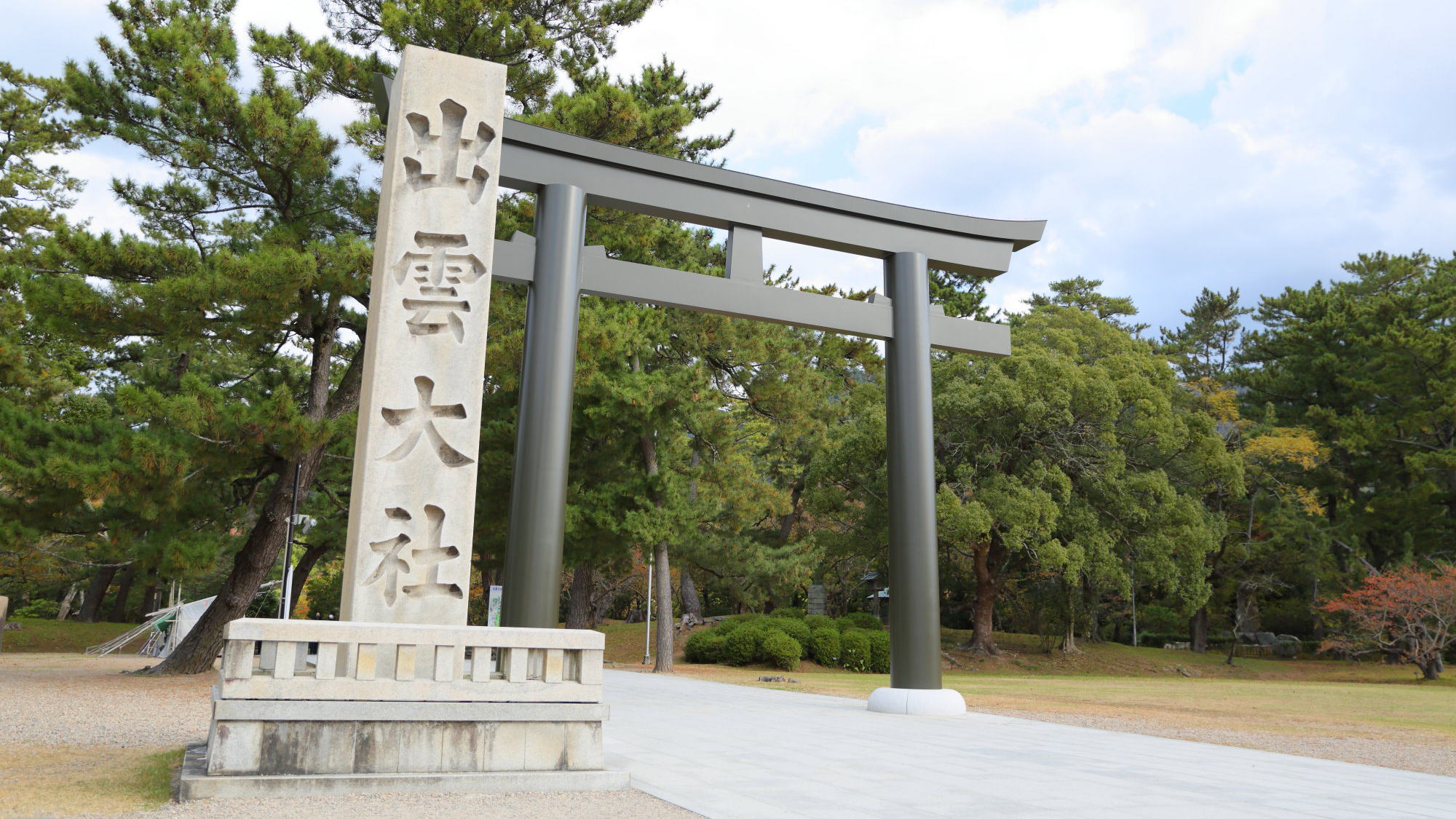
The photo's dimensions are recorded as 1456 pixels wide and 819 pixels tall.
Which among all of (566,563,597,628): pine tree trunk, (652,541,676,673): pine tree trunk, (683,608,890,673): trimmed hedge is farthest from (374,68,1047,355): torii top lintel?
(566,563,597,628): pine tree trunk

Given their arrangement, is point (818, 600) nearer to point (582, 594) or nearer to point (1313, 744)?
point (582, 594)

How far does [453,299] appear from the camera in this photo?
5324 mm

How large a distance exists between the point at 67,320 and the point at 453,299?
735 cm

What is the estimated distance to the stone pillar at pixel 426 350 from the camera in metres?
4.99

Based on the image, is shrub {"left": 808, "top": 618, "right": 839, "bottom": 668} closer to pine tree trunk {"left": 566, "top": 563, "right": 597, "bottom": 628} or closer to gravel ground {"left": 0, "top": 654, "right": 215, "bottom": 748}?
pine tree trunk {"left": 566, "top": 563, "right": 597, "bottom": 628}

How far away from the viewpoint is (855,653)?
795 inches

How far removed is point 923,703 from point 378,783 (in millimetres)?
5594

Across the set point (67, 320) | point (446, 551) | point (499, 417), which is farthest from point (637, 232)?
point (446, 551)

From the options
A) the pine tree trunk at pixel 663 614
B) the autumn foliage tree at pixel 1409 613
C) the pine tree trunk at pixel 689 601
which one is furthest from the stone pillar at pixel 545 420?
the autumn foliage tree at pixel 1409 613

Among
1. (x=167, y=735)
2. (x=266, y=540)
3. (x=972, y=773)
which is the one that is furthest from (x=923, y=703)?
(x=266, y=540)

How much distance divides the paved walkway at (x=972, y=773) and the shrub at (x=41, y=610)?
29.5m

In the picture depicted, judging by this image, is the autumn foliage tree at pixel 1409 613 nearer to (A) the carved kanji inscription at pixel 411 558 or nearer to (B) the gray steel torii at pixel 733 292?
(B) the gray steel torii at pixel 733 292

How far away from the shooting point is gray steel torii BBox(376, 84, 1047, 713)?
286 inches

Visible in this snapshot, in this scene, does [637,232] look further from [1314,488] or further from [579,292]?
[1314,488]
